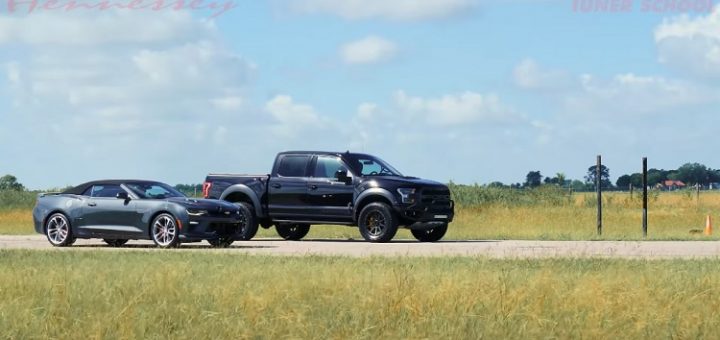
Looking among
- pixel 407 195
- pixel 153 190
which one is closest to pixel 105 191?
pixel 153 190

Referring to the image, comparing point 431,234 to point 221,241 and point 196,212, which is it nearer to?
point 221,241

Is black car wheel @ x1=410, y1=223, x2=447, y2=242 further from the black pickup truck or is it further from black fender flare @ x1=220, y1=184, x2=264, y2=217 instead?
black fender flare @ x1=220, y1=184, x2=264, y2=217

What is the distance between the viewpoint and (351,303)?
1167cm

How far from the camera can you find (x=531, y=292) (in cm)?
1225

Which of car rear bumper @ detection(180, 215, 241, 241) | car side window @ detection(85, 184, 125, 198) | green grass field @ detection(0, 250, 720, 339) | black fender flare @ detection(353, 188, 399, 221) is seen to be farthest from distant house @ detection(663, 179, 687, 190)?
green grass field @ detection(0, 250, 720, 339)

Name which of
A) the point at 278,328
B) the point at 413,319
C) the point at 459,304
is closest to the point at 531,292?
the point at 459,304

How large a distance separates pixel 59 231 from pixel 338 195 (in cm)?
607

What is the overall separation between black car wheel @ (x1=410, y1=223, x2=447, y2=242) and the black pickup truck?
0.02 m

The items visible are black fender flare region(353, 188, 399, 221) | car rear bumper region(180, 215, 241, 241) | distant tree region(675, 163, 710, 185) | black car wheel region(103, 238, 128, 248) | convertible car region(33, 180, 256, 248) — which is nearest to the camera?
car rear bumper region(180, 215, 241, 241)

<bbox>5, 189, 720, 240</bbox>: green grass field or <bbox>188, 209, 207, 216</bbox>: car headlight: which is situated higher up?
<bbox>188, 209, 207, 216</bbox>: car headlight

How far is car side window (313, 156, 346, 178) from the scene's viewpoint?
87.3 ft

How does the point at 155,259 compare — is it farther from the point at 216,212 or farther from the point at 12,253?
the point at 216,212

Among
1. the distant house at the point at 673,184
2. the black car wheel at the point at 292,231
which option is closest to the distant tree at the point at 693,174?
the distant house at the point at 673,184

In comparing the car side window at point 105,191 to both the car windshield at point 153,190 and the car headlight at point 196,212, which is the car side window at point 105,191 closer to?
the car windshield at point 153,190
